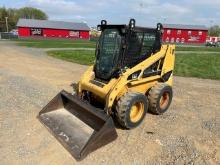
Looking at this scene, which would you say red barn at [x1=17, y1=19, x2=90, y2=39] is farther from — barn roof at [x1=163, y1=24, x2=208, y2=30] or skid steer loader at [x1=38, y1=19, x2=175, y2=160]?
skid steer loader at [x1=38, y1=19, x2=175, y2=160]

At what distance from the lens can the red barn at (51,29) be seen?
68500 mm

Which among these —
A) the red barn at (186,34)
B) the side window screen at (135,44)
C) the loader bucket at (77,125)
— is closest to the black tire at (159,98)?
the side window screen at (135,44)

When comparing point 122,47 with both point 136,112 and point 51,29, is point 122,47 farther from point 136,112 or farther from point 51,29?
point 51,29

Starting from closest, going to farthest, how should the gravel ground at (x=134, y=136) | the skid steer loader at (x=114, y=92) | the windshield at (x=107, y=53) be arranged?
the gravel ground at (x=134, y=136) → the skid steer loader at (x=114, y=92) → the windshield at (x=107, y=53)

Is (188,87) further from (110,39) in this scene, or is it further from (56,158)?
(56,158)

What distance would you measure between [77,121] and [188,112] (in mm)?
3518

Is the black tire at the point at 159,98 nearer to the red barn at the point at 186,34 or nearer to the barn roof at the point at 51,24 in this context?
the barn roof at the point at 51,24

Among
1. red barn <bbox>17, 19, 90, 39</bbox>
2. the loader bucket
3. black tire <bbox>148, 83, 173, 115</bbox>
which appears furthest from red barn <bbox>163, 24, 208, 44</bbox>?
the loader bucket

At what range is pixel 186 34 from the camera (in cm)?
7575

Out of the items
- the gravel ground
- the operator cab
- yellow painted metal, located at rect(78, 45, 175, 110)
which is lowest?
the gravel ground

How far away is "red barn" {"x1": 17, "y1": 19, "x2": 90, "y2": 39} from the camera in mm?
68500

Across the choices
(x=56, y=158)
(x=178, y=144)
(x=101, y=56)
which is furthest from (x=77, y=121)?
(x=178, y=144)

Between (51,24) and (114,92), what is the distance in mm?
68882

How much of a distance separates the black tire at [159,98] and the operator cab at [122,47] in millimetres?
893
